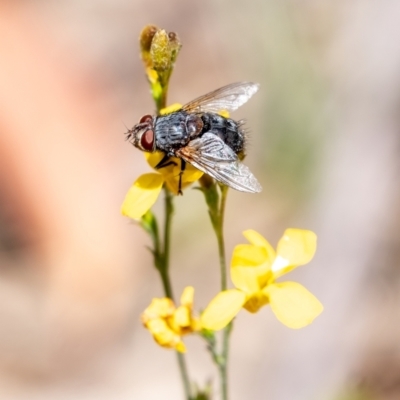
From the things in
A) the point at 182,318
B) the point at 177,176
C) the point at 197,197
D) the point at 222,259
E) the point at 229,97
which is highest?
the point at 197,197

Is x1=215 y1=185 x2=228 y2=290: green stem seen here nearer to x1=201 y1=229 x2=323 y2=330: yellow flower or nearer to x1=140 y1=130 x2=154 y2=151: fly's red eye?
x1=201 y1=229 x2=323 y2=330: yellow flower

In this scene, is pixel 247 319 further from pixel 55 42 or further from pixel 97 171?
pixel 55 42

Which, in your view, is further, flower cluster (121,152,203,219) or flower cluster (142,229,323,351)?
flower cluster (121,152,203,219)

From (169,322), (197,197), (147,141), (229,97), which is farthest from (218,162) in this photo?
(197,197)

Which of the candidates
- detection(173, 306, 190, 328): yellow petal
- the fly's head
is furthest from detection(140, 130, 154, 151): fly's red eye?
detection(173, 306, 190, 328): yellow petal

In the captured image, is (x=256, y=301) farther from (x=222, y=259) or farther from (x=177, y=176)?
(x=177, y=176)
